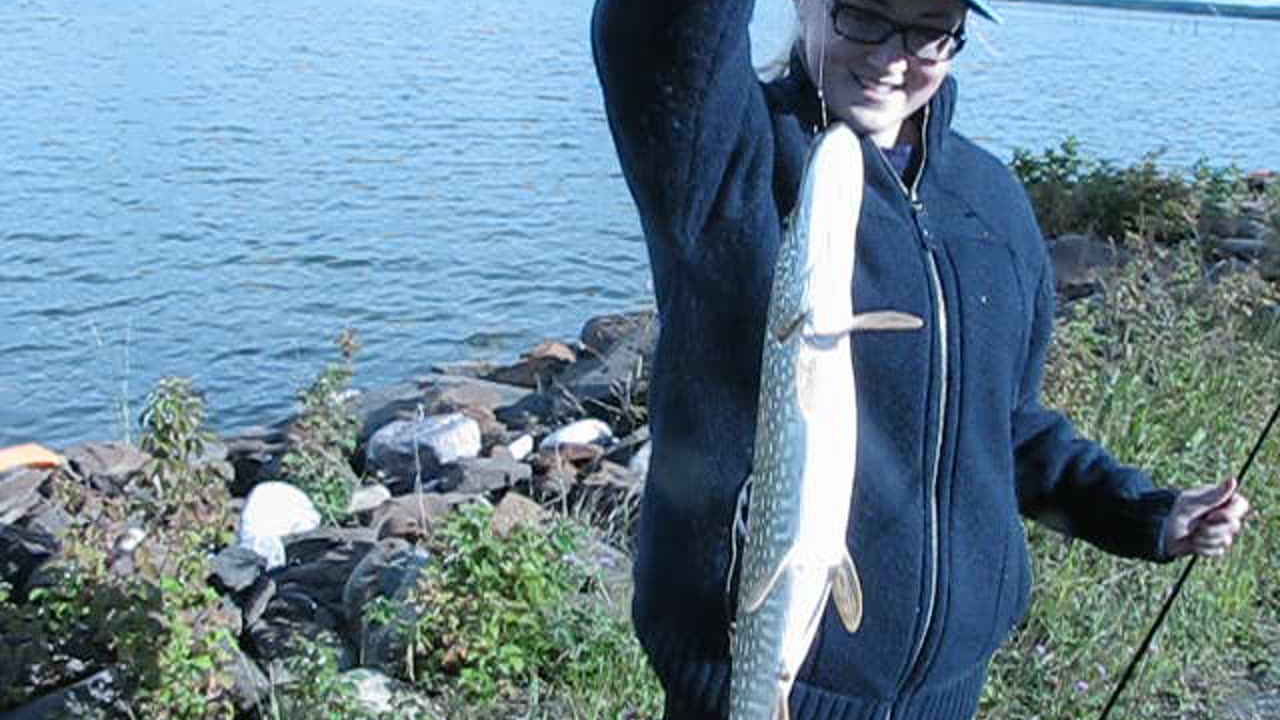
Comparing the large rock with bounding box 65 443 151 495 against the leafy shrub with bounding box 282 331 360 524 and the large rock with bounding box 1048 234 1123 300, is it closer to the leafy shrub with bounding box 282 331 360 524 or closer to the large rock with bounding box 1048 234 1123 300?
the leafy shrub with bounding box 282 331 360 524

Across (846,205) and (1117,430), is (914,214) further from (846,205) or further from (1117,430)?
(1117,430)

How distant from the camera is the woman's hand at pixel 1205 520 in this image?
2629 mm

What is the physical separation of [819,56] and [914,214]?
1.04 feet

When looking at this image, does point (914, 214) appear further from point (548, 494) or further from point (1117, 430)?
point (548, 494)

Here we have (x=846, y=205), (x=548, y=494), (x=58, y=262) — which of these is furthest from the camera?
(x=58, y=262)

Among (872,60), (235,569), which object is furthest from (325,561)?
(872,60)

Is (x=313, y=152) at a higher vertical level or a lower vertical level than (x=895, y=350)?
lower

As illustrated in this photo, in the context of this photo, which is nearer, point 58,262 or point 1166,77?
point 58,262

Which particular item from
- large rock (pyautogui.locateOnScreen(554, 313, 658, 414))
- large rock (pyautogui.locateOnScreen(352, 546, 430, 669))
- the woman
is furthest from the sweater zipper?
large rock (pyautogui.locateOnScreen(554, 313, 658, 414))

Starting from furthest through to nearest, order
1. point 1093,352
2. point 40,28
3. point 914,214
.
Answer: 1. point 40,28
2. point 1093,352
3. point 914,214

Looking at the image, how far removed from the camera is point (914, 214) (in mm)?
2467

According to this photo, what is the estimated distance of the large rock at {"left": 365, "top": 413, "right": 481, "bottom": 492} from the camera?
8.41m

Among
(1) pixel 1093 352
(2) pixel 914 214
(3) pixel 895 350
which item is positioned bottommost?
(1) pixel 1093 352

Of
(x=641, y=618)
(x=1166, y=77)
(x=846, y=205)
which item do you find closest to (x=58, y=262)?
(x=641, y=618)
